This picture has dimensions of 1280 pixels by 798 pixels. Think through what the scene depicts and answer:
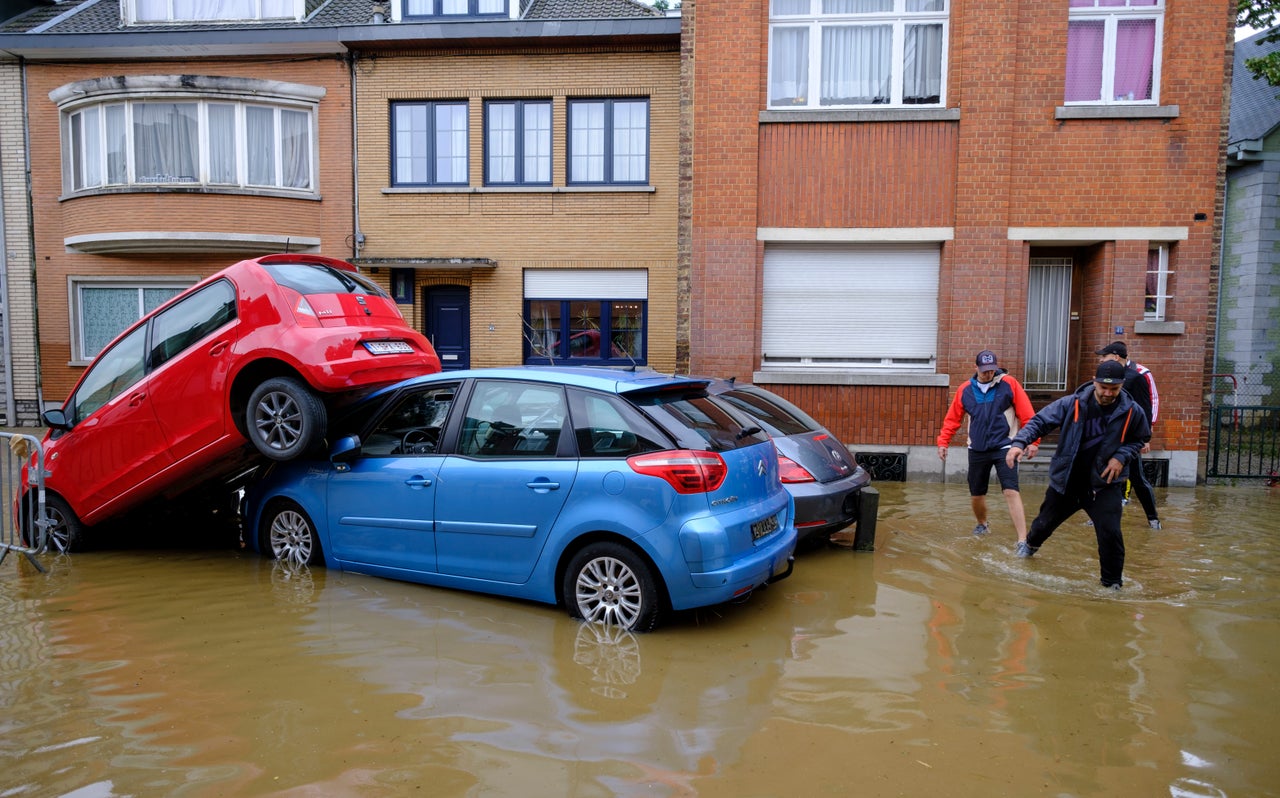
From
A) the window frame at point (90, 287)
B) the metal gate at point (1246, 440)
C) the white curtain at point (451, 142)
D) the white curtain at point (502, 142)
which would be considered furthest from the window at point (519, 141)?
the metal gate at point (1246, 440)

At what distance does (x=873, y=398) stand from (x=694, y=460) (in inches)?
282

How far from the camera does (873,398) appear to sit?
11.2 meters

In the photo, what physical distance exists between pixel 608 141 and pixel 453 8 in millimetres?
3749

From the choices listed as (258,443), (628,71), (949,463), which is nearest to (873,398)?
Result: (949,463)

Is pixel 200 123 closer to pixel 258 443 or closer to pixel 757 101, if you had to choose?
pixel 757 101

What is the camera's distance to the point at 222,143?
14359 mm

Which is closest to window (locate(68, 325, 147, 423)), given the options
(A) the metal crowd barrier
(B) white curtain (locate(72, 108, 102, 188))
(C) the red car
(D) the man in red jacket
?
(C) the red car

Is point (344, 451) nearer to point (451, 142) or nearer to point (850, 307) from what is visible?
point (850, 307)

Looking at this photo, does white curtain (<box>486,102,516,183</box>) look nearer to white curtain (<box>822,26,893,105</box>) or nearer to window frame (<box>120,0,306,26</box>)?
window frame (<box>120,0,306,26</box>)

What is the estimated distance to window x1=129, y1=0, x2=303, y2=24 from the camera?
1497 centimetres

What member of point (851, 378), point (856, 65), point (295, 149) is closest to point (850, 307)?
point (851, 378)

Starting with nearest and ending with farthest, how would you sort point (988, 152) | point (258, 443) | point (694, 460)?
1. point (694, 460)
2. point (258, 443)
3. point (988, 152)

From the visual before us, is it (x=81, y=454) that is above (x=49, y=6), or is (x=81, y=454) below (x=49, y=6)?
below

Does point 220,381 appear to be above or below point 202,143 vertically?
below
